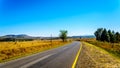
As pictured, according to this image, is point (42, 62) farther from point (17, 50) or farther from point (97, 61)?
point (17, 50)

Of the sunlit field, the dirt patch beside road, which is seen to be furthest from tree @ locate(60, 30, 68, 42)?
the dirt patch beside road

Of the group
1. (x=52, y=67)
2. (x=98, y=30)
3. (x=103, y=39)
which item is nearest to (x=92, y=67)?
(x=52, y=67)

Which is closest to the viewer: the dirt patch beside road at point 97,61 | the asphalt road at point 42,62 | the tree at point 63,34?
the asphalt road at point 42,62

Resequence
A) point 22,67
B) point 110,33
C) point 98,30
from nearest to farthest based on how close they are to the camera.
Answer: point 22,67, point 110,33, point 98,30

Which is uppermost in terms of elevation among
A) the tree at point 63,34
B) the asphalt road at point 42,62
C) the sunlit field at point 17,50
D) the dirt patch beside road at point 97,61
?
the tree at point 63,34

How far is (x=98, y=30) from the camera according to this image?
484 feet

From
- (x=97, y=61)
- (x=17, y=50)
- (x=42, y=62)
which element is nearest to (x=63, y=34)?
(x=17, y=50)

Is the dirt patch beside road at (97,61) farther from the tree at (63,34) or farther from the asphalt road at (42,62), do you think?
the tree at (63,34)

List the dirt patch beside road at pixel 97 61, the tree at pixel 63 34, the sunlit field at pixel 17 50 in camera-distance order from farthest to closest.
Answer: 1. the tree at pixel 63 34
2. the sunlit field at pixel 17 50
3. the dirt patch beside road at pixel 97 61

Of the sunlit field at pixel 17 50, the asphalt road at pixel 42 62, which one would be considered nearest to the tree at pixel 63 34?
the sunlit field at pixel 17 50

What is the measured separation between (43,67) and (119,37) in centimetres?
11057

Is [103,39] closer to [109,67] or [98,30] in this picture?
[98,30]

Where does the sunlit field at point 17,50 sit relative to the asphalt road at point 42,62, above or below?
above

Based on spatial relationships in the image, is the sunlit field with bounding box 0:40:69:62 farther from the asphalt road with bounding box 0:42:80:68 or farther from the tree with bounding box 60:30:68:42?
the tree with bounding box 60:30:68:42
